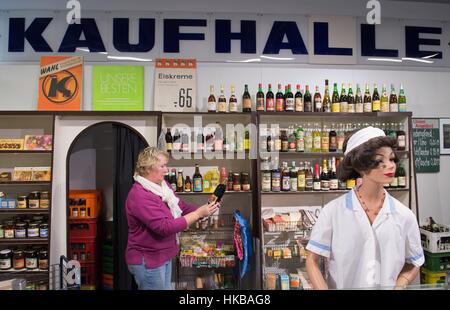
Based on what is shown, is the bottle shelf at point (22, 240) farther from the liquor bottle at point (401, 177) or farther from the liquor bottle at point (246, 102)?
the liquor bottle at point (401, 177)

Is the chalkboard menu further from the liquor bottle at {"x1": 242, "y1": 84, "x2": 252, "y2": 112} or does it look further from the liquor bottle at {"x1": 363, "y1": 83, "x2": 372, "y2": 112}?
the liquor bottle at {"x1": 242, "y1": 84, "x2": 252, "y2": 112}

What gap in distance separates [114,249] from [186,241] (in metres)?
0.74

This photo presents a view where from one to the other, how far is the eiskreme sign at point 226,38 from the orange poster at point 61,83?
11 centimetres

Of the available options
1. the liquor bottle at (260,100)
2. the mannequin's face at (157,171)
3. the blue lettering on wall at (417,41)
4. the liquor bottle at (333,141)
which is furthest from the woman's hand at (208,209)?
the blue lettering on wall at (417,41)

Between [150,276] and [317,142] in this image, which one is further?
[317,142]

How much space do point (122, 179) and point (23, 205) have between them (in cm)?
85

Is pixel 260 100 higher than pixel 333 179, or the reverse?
pixel 260 100

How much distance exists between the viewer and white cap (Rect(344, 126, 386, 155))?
3.07 feet

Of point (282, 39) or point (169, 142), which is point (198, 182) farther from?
point (282, 39)

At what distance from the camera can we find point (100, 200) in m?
3.13

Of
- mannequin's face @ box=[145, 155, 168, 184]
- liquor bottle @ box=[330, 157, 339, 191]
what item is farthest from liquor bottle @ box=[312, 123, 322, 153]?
mannequin's face @ box=[145, 155, 168, 184]

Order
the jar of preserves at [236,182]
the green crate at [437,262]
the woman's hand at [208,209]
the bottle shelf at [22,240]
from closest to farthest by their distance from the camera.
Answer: the woman's hand at [208,209] < the green crate at [437,262] < the bottle shelf at [22,240] < the jar of preserves at [236,182]

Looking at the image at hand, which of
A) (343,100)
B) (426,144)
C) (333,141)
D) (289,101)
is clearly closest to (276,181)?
(333,141)

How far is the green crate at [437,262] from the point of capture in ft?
7.63
